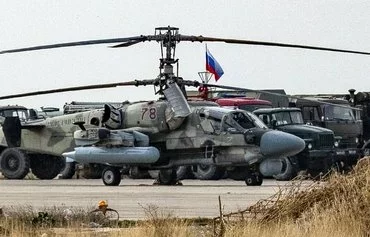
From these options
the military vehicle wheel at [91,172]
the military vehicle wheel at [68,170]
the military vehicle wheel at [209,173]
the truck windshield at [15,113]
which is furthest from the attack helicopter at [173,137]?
the truck windshield at [15,113]

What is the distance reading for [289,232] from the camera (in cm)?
1305

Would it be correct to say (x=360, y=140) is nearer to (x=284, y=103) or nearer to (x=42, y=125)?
(x=284, y=103)

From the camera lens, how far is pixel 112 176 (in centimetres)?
3070

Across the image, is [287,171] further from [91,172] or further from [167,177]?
[91,172]

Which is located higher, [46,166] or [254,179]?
[46,166]

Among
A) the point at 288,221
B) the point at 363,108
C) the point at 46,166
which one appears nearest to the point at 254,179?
the point at 46,166

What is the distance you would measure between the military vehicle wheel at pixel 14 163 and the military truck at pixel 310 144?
24.0 ft

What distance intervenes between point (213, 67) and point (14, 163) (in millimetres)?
16687

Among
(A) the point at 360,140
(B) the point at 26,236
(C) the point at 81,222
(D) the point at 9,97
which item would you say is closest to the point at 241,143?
(D) the point at 9,97

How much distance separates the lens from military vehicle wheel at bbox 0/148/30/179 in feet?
114

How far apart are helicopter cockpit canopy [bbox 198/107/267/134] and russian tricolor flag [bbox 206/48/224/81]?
18.6 m

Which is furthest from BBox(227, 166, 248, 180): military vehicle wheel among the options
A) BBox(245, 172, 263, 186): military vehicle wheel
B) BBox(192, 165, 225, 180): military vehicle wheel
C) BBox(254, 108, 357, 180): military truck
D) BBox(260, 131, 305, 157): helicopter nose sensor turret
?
BBox(260, 131, 305, 157): helicopter nose sensor turret

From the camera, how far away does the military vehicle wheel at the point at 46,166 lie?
3572cm

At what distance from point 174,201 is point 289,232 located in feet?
29.7
